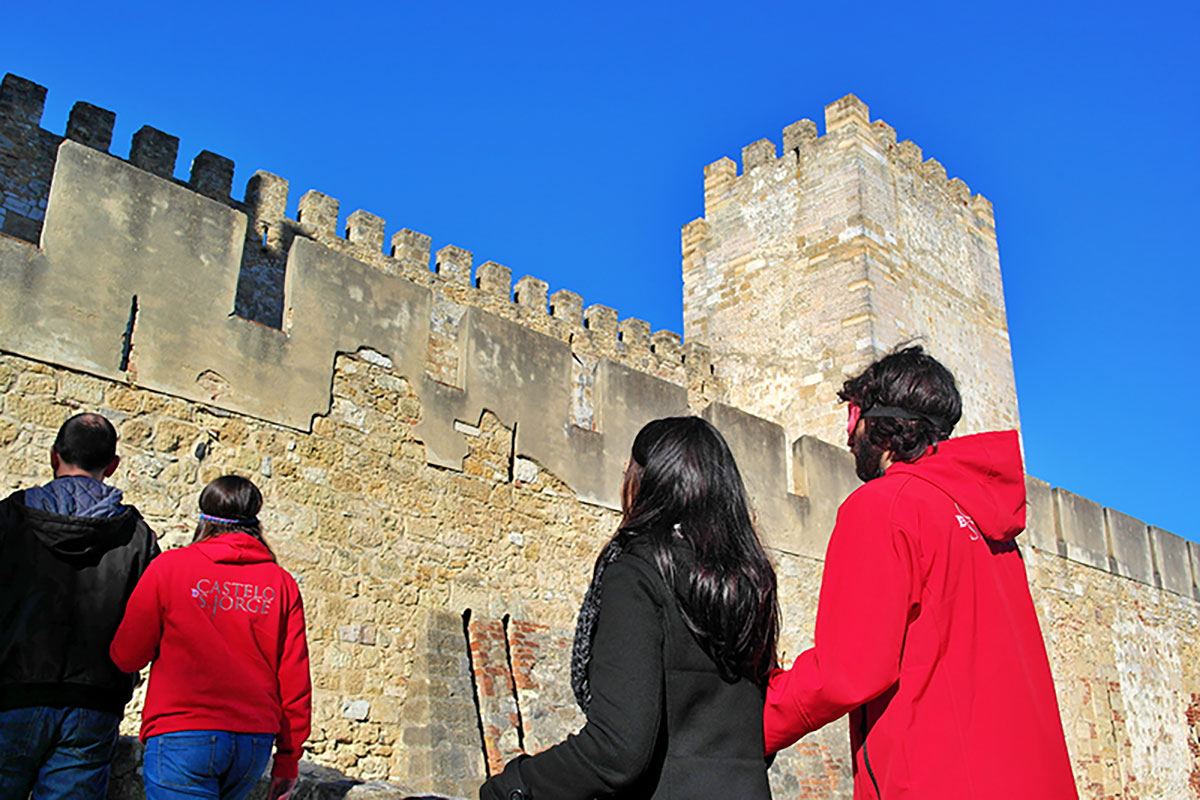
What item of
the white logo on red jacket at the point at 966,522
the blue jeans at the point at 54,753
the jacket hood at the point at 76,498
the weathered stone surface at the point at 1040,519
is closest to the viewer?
the white logo on red jacket at the point at 966,522

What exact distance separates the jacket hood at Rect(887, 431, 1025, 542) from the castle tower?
34.1ft

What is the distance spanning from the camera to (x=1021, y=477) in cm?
235

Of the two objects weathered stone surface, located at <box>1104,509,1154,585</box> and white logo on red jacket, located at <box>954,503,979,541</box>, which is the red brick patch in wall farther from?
white logo on red jacket, located at <box>954,503,979,541</box>

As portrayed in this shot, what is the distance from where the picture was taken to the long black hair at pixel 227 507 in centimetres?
301

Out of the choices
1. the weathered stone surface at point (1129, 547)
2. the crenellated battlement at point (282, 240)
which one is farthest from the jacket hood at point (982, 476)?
the weathered stone surface at point (1129, 547)

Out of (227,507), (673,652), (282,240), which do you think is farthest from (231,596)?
(282,240)

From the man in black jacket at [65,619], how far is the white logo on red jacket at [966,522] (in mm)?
2349

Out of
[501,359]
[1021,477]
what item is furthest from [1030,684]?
[501,359]

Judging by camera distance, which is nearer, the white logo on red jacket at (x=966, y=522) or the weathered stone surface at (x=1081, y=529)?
the white logo on red jacket at (x=966, y=522)

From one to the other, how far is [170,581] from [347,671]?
2690mm

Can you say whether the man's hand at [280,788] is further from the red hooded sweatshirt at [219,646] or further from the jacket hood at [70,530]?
the jacket hood at [70,530]

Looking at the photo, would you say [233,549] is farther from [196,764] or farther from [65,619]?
[196,764]

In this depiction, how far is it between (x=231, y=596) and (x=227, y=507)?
10.9 inches

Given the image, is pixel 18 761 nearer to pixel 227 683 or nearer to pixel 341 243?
pixel 227 683
